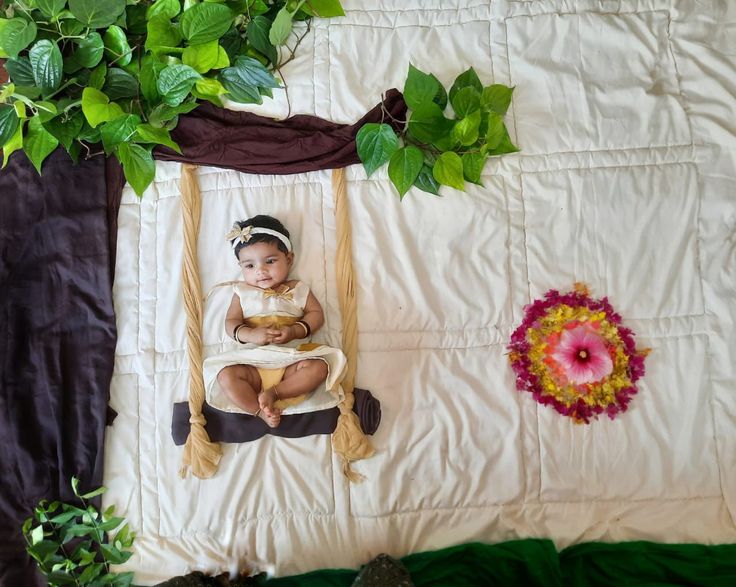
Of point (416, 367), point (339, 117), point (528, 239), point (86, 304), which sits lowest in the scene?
point (416, 367)

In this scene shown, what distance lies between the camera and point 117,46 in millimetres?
1309

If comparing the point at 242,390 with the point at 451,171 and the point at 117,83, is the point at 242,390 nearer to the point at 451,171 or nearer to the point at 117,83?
the point at 451,171

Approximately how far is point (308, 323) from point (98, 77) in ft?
2.30

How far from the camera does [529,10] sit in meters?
1.35

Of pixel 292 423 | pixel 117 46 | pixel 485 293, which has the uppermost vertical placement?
Answer: pixel 117 46

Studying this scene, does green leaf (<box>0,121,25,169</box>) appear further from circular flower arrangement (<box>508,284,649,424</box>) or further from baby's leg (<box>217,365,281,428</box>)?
circular flower arrangement (<box>508,284,649,424</box>)

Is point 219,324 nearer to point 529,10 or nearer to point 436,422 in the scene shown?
point 436,422

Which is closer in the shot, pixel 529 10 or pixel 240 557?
pixel 240 557

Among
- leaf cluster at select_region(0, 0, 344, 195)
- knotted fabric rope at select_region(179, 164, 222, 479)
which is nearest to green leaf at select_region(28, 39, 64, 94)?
leaf cluster at select_region(0, 0, 344, 195)

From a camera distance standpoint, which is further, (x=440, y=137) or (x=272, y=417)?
(x=440, y=137)

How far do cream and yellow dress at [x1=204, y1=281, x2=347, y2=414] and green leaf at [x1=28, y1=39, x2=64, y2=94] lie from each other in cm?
58

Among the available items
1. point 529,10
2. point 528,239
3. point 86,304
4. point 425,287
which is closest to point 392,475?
point 425,287

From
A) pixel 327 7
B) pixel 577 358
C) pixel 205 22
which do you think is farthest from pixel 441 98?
pixel 577 358

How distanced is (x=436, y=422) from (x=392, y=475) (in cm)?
14
